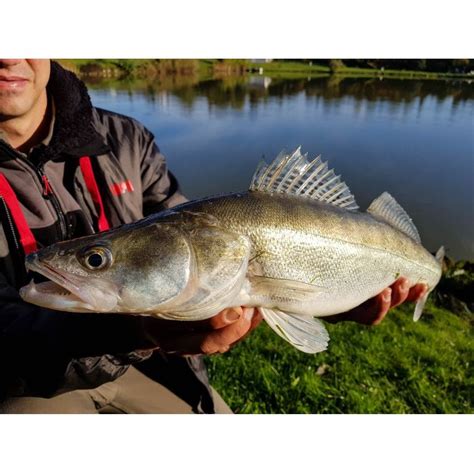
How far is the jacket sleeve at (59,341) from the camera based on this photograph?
1.72 metres

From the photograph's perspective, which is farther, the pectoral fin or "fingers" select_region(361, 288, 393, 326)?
"fingers" select_region(361, 288, 393, 326)

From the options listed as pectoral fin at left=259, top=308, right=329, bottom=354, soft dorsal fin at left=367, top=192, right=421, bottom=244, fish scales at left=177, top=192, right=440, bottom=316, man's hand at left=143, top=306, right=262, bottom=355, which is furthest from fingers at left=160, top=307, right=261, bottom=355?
soft dorsal fin at left=367, top=192, right=421, bottom=244

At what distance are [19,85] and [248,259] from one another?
5.01 feet

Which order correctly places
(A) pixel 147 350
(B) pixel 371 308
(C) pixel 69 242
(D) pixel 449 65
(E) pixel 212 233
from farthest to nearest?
(D) pixel 449 65 < (B) pixel 371 308 < (A) pixel 147 350 < (E) pixel 212 233 < (C) pixel 69 242

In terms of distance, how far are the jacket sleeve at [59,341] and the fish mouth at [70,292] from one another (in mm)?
312

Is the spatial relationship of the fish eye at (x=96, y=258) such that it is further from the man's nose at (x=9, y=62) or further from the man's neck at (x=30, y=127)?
the man's nose at (x=9, y=62)

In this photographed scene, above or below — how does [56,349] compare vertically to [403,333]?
above

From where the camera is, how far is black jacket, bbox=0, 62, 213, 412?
5.70 feet

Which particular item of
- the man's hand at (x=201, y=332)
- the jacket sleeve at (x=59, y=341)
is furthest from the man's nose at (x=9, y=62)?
the man's hand at (x=201, y=332)

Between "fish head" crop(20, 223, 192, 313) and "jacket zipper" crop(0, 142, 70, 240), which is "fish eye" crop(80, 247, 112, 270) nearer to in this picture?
"fish head" crop(20, 223, 192, 313)
